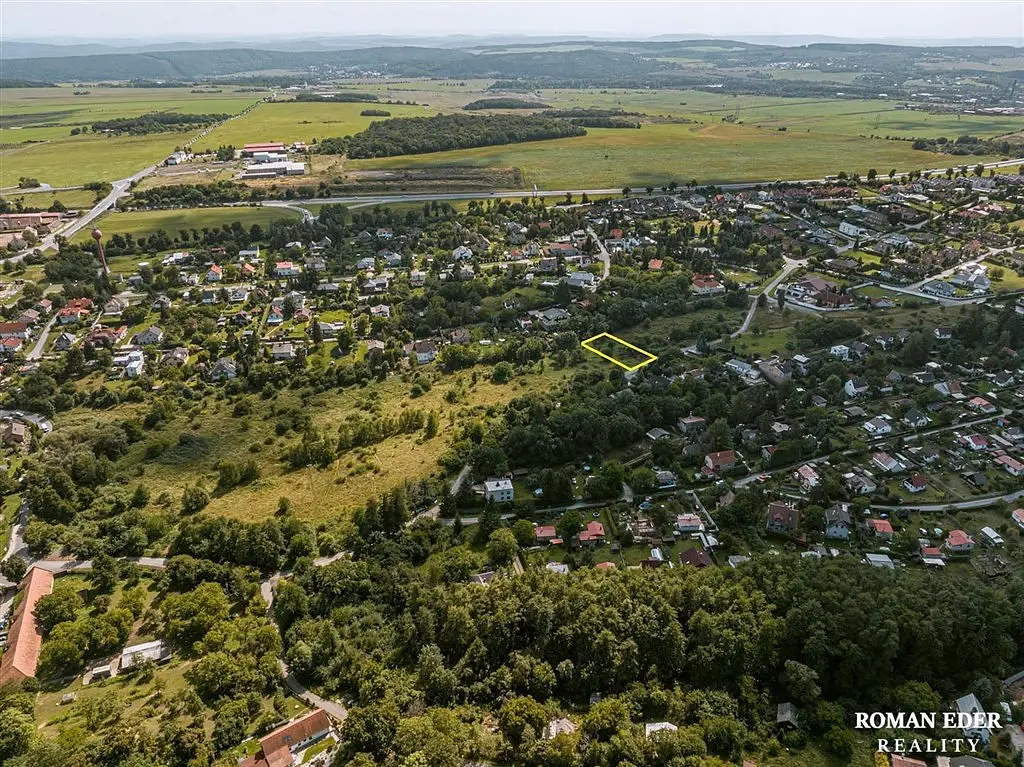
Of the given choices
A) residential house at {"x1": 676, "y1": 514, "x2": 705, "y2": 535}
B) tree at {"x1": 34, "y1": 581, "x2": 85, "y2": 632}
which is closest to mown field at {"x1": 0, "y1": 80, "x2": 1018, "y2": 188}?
residential house at {"x1": 676, "y1": 514, "x2": 705, "y2": 535}

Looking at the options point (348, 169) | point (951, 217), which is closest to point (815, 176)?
point (951, 217)

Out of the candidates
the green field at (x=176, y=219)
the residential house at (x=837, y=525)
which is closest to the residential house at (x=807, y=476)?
the residential house at (x=837, y=525)

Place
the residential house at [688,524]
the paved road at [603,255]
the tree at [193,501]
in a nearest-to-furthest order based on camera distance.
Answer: the residential house at [688,524] < the tree at [193,501] < the paved road at [603,255]

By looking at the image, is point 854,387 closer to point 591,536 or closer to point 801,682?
point 591,536

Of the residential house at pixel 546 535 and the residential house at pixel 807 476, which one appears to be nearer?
the residential house at pixel 546 535

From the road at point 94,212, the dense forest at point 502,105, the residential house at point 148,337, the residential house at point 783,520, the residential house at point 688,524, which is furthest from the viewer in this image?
the dense forest at point 502,105

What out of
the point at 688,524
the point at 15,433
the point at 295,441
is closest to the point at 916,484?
the point at 688,524

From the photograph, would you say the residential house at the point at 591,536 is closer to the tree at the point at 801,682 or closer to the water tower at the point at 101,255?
the tree at the point at 801,682
